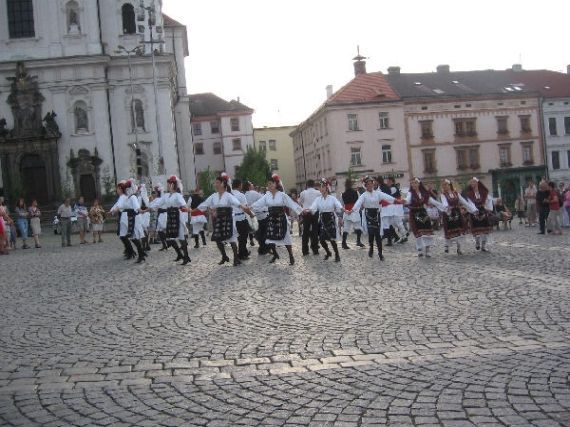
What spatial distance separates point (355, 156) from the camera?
64.9 metres

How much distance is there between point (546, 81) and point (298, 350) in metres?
71.0

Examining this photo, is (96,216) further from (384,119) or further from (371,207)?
(384,119)

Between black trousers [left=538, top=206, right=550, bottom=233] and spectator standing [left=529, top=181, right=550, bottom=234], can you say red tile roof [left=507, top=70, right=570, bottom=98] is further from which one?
black trousers [left=538, top=206, right=550, bottom=233]

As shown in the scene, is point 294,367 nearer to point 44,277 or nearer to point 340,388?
point 340,388

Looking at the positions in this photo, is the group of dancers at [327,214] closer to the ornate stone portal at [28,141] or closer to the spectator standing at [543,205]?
the spectator standing at [543,205]

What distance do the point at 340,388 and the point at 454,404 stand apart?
3.13ft

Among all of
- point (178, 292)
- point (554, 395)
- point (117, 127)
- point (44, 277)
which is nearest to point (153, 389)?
point (554, 395)

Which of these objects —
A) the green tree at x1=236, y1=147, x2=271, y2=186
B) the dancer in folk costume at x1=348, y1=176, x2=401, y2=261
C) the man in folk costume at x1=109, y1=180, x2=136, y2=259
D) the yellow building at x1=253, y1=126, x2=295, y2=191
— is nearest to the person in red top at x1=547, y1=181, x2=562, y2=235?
the dancer in folk costume at x1=348, y1=176, x2=401, y2=261

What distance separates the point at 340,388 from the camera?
5855 mm

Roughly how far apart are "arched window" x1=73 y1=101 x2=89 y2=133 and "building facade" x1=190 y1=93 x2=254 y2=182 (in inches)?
1750

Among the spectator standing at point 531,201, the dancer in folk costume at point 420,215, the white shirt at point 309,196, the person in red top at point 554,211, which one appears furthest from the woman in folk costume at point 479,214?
the spectator standing at point 531,201

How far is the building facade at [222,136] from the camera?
9594 centimetres

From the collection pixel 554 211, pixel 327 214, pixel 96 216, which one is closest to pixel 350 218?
A: pixel 327 214

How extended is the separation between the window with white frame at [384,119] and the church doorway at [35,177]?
29385 mm
